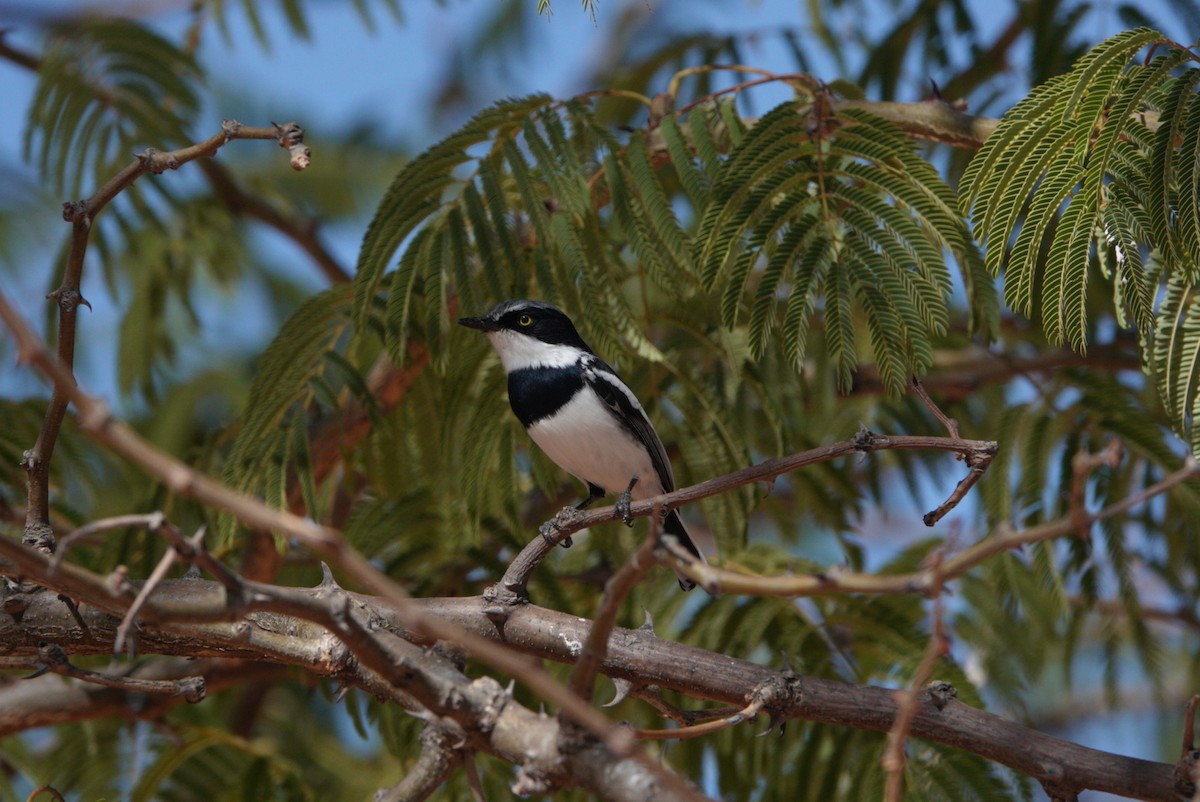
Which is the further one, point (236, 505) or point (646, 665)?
point (646, 665)

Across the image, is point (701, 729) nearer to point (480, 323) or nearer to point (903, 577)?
point (903, 577)

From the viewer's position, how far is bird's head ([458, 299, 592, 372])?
14.2 feet

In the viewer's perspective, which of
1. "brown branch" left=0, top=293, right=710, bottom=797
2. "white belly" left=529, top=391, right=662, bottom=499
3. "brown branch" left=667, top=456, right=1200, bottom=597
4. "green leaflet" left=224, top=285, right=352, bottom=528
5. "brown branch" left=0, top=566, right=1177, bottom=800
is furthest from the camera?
"white belly" left=529, top=391, right=662, bottom=499

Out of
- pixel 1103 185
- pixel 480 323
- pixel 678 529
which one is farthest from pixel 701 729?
pixel 678 529

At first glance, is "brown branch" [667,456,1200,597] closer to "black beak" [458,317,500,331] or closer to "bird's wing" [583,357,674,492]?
"black beak" [458,317,500,331]

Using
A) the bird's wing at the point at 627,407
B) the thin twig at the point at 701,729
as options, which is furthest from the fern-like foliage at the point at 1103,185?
the bird's wing at the point at 627,407

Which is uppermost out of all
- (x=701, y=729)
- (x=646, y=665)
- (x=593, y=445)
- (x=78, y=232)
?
(x=593, y=445)

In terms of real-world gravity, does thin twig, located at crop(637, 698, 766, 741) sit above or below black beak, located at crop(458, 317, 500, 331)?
below

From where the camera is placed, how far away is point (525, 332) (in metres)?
4.49

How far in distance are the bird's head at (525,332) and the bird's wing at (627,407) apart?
109 millimetres

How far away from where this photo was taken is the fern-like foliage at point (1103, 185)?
9.99 ft

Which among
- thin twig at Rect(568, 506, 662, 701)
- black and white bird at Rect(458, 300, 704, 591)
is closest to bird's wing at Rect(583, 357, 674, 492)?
black and white bird at Rect(458, 300, 704, 591)

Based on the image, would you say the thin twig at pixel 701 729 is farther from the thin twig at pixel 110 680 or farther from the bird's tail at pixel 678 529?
the bird's tail at pixel 678 529

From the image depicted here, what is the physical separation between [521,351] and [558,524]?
1.02 m
